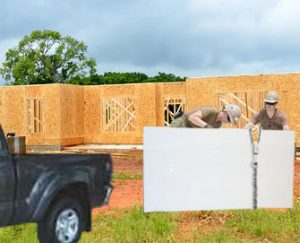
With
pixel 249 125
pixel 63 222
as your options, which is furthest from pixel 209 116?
pixel 63 222

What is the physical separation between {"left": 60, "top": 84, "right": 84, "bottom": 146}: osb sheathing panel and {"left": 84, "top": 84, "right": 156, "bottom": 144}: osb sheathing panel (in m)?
0.45

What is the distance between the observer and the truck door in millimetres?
2850

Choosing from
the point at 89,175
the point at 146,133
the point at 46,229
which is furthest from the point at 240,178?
the point at 46,229

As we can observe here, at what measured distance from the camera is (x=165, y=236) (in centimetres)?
723

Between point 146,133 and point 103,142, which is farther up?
point 146,133

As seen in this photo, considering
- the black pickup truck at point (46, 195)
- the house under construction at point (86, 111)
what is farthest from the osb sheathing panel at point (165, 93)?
the black pickup truck at point (46, 195)

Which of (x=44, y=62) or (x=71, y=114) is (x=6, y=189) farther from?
(x=44, y=62)

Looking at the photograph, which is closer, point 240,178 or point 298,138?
point 240,178

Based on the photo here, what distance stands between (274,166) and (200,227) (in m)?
5.49

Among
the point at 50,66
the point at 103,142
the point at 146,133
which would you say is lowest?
the point at 103,142

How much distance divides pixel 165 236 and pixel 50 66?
52.4m

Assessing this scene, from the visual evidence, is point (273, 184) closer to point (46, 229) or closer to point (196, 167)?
point (196, 167)

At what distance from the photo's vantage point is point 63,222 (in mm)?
2920

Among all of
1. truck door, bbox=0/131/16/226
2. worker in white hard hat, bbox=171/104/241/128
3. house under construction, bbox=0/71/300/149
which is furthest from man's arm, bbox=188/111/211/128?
house under construction, bbox=0/71/300/149
